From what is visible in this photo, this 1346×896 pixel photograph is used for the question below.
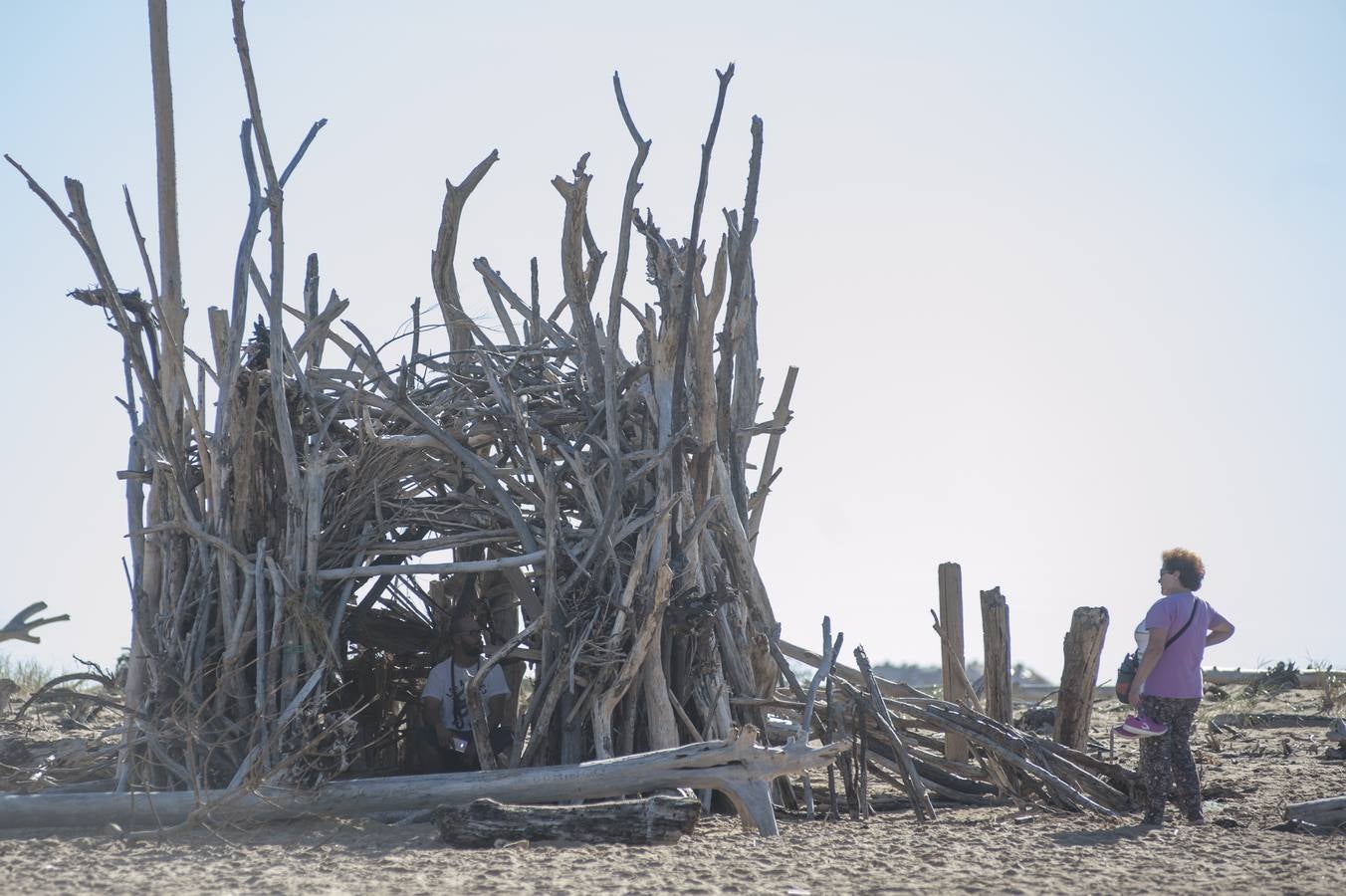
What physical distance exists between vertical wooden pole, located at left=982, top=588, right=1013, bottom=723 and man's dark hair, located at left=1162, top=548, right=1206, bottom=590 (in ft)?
4.45

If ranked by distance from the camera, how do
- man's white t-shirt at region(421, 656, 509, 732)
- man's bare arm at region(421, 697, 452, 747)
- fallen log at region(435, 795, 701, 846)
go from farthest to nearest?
man's white t-shirt at region(421, 656, 509, 732) < man's bare arm at region(421, 697, 452, 747) < fallen log at region(435, 795, 701, 846)

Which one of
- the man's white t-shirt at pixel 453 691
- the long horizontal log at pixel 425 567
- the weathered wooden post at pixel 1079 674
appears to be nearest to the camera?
the long horizontal log at pixel 425 567

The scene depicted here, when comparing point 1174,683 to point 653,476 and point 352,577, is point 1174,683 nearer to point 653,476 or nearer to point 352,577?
point 653,476

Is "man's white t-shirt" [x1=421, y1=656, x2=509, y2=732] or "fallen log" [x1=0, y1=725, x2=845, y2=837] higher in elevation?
"man's white t-shirt" [x1=421, y1=656, x2=509, y2=732]

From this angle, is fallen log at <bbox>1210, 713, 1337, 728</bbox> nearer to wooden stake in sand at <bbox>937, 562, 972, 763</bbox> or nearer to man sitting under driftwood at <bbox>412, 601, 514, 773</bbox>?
wooden stake in sand at <bbox>937, 562, 972, 763</bbox>

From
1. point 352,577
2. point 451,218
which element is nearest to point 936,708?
point 352,577

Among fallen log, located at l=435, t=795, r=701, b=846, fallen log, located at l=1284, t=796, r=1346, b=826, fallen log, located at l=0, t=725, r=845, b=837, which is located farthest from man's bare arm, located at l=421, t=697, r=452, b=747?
fallen log, located at l=1284, t=796, r=1346, b=826

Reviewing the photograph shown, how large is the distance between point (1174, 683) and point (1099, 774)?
1078mm

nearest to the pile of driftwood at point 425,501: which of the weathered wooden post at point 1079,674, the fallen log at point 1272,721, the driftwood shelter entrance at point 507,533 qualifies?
the driftwood shelter entrance at point 507,533

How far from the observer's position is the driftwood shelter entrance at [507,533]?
654 centimetres

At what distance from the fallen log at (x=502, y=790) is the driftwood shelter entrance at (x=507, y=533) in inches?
0.7

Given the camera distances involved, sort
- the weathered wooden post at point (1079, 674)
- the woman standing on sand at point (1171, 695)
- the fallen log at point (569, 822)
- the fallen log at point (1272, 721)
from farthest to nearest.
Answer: the fallen log at point (1272, 721)
the weathered wooden post at point (1079, 674)
the woman standing on sand at point (1171, 695)
the fallen log at point (569, 822)

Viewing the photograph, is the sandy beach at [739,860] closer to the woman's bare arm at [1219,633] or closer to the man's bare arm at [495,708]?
the woman's bare arm at [1219,633]

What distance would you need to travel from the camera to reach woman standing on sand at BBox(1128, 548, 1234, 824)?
6430 millimetres
